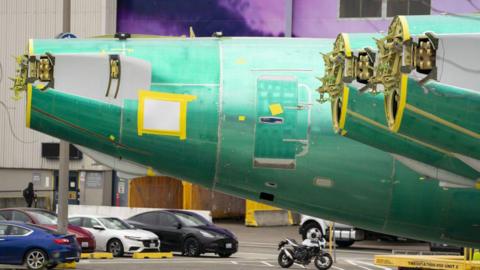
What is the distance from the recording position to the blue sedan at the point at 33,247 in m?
26.8

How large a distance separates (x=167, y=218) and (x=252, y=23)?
60.8 ft

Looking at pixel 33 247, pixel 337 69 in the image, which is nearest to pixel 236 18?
pixel 33 247

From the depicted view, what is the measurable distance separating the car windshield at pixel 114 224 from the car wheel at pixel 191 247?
1.73 meters

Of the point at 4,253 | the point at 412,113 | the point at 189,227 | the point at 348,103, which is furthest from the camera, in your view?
the point at 189,227

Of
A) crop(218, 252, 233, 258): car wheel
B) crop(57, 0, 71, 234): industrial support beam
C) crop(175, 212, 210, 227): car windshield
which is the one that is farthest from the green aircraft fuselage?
crop(175, 212, 210, 227): car windshield

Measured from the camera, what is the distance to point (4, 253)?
88.0 ft

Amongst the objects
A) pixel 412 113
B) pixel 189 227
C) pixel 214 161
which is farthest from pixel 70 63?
pixel 189 227

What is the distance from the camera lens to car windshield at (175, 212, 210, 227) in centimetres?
3391

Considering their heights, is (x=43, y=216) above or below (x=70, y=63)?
below

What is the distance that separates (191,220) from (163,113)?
2030 cm

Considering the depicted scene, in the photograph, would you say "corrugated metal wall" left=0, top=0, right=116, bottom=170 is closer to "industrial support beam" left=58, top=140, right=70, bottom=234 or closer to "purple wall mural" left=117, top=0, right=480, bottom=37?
"purple wall mural" left=117, top=0, right=480, bottom=37

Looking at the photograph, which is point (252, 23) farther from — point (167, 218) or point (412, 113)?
point (412, 113)

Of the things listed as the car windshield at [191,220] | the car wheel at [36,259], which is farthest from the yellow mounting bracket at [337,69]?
the car windshield at [191,220]

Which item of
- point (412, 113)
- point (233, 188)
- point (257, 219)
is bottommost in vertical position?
point (257, 219)
